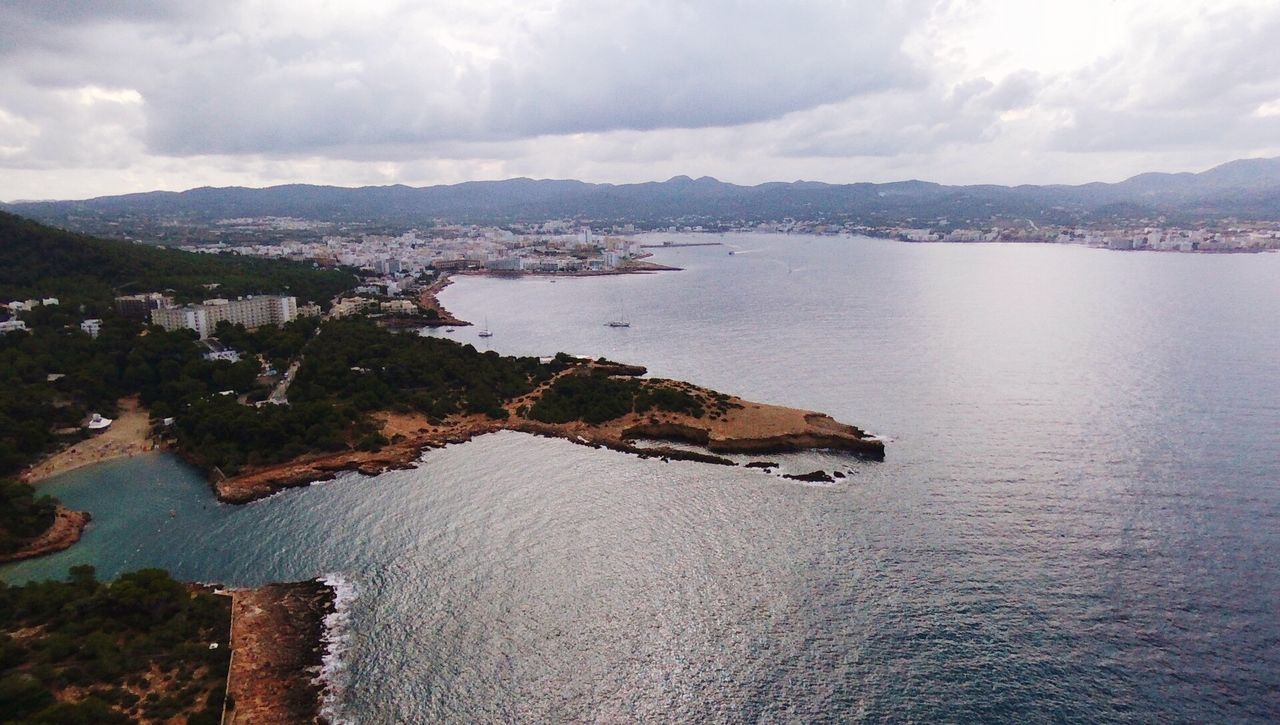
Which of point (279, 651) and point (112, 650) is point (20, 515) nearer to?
point (112, 650)

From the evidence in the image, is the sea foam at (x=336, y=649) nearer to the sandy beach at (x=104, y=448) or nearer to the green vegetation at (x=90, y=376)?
the sandy beach at (x=104, y=448)

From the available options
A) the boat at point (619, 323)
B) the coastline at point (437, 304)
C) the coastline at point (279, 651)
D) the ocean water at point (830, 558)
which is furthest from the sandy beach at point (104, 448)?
the boat at point (619, 323)

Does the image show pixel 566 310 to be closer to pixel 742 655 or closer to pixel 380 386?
pixel 380 386

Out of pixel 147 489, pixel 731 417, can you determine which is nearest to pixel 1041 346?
pixel 731 417

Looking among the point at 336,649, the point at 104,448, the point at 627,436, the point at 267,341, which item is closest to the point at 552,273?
the point at 267,341

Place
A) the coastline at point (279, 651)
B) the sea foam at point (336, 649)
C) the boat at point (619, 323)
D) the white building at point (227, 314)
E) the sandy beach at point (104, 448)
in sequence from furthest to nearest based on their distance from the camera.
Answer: the boat at point (619, 323)
the white building at point (227, 314)
the sandy beach at point (104, 448)
the sea foam at point (336, 649)
the coastline at point (279, 651)
